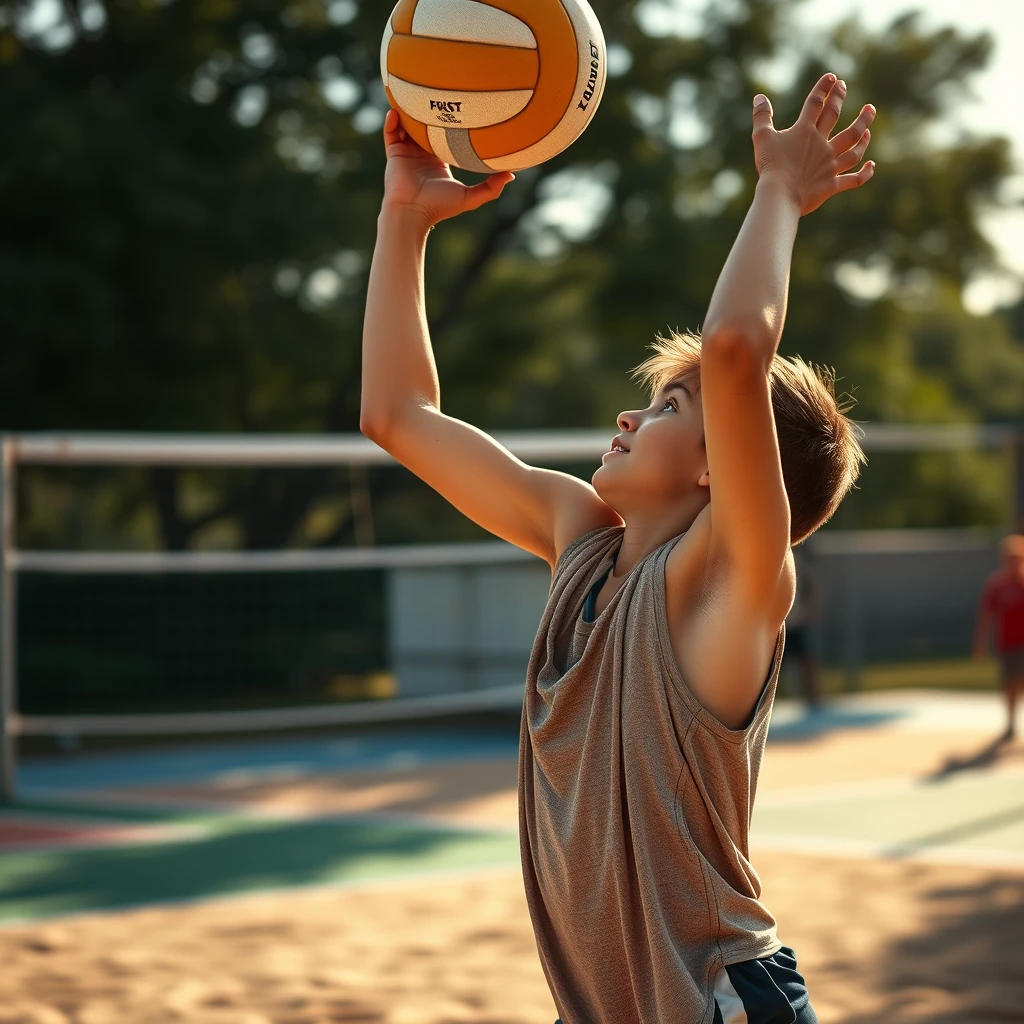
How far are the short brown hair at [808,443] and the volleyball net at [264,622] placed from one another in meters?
7.11

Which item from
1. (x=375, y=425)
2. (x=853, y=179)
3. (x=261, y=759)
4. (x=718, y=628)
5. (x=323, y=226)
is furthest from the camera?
(x=323, y=226)

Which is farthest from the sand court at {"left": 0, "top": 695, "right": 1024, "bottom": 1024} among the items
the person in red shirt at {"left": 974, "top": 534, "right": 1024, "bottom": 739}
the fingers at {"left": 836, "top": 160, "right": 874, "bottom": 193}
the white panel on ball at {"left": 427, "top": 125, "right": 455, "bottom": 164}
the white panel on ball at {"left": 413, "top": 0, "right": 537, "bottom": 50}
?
the fingers at {"left": 836, "top": 160, "right": 874, "bottom": 193}

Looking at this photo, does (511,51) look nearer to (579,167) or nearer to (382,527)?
(579,167)

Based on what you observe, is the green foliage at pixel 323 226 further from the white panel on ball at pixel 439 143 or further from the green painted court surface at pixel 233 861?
the white panel on ball at pixel 439 143

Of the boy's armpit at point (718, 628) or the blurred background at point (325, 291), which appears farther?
the blurred background at point (325, 291)

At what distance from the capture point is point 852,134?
1841 mm

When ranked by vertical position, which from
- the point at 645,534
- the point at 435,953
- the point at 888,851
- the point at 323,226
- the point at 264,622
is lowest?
the point at 888,851

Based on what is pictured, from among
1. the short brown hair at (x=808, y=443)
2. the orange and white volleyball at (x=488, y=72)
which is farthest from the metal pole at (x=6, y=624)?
the short brown hair at (x=808, y=443)

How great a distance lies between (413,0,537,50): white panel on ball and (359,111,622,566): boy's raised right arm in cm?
18

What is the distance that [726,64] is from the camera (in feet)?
59.9

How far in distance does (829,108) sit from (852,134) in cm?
5

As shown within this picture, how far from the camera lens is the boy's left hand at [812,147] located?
177 cm

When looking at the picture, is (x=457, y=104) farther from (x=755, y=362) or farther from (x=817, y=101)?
(x=755, y=362)

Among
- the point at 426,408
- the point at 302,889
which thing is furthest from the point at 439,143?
the point at 302,889
